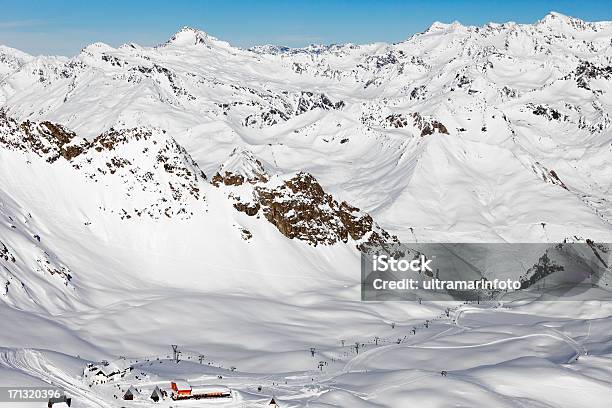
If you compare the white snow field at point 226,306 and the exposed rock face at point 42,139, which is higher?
the exposed rock face at point 42,139

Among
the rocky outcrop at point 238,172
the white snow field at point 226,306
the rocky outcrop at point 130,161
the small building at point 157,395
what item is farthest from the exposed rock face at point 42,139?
the small building at point 157,395

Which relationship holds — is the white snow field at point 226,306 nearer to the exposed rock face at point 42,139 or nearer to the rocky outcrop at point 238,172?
the exposed rock face at point 42,139

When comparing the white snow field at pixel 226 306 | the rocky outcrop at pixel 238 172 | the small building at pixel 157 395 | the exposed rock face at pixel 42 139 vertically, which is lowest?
the small building at pixel 157 395

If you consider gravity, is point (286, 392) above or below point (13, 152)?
below

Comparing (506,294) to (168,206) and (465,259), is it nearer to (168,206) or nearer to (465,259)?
(465,259)

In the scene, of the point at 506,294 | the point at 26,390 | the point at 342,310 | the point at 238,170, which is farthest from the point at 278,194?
the point at 26,390

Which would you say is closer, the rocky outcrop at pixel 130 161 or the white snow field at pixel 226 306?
the white snow field at pixel 226 306

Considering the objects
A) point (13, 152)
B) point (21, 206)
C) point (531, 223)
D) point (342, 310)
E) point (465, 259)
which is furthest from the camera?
point (531, 223)

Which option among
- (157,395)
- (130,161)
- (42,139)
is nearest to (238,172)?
(130,161)

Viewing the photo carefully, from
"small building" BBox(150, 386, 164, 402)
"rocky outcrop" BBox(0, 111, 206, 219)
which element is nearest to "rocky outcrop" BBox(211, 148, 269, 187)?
"rocky outcrop" BBox(0, 111, 206, 219)

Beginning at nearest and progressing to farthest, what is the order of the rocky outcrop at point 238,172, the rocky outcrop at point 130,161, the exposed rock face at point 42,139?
the exposed rock face at point 42,139 < the rocky outcrop at point 130,161 < the rocky outcrop at point 238,172

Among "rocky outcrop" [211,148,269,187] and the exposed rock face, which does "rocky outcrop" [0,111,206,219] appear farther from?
"rocky outcrop" [211,148,269,187]
